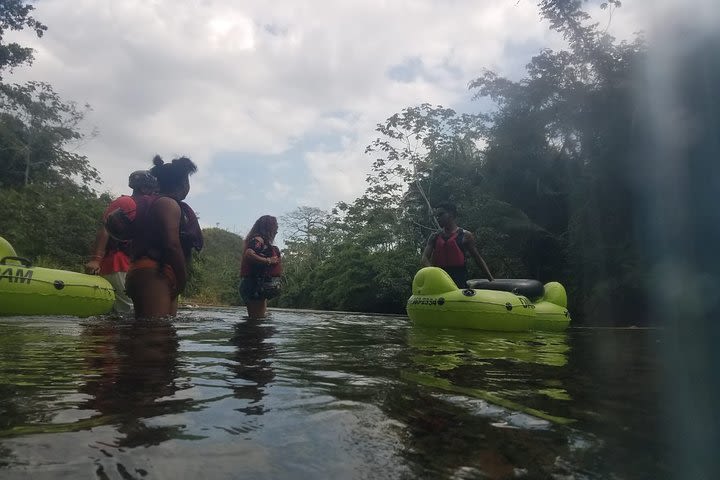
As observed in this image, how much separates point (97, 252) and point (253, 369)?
493 cm

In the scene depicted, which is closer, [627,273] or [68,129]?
[627,273]

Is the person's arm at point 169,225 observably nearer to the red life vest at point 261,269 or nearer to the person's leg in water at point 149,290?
the person's leg in water at point 149,290

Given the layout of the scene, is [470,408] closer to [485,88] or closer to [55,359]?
[55,359]

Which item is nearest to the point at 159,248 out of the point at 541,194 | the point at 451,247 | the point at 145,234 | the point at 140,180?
the point at 145,234

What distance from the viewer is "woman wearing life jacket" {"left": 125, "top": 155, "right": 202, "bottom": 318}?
4891mm

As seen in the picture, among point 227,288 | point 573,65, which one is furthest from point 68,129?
point 573,65

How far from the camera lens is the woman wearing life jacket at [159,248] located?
193 inches

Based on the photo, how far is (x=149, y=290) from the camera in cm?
502

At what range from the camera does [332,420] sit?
1.60 meters

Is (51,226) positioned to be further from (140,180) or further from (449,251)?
(449,251)

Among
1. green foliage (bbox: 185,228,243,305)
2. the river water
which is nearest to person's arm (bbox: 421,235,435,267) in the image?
the river water

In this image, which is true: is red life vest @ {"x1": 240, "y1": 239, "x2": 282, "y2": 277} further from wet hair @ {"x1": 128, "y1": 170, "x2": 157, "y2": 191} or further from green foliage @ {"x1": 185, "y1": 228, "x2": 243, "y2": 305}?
green foliage @ {"x1": 185, "y1": 228, "x2": 243, "y2": 305}

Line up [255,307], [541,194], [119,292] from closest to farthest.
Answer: [119,292], [255,307], [541,194]

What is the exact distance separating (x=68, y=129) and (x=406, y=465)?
31.3 m
